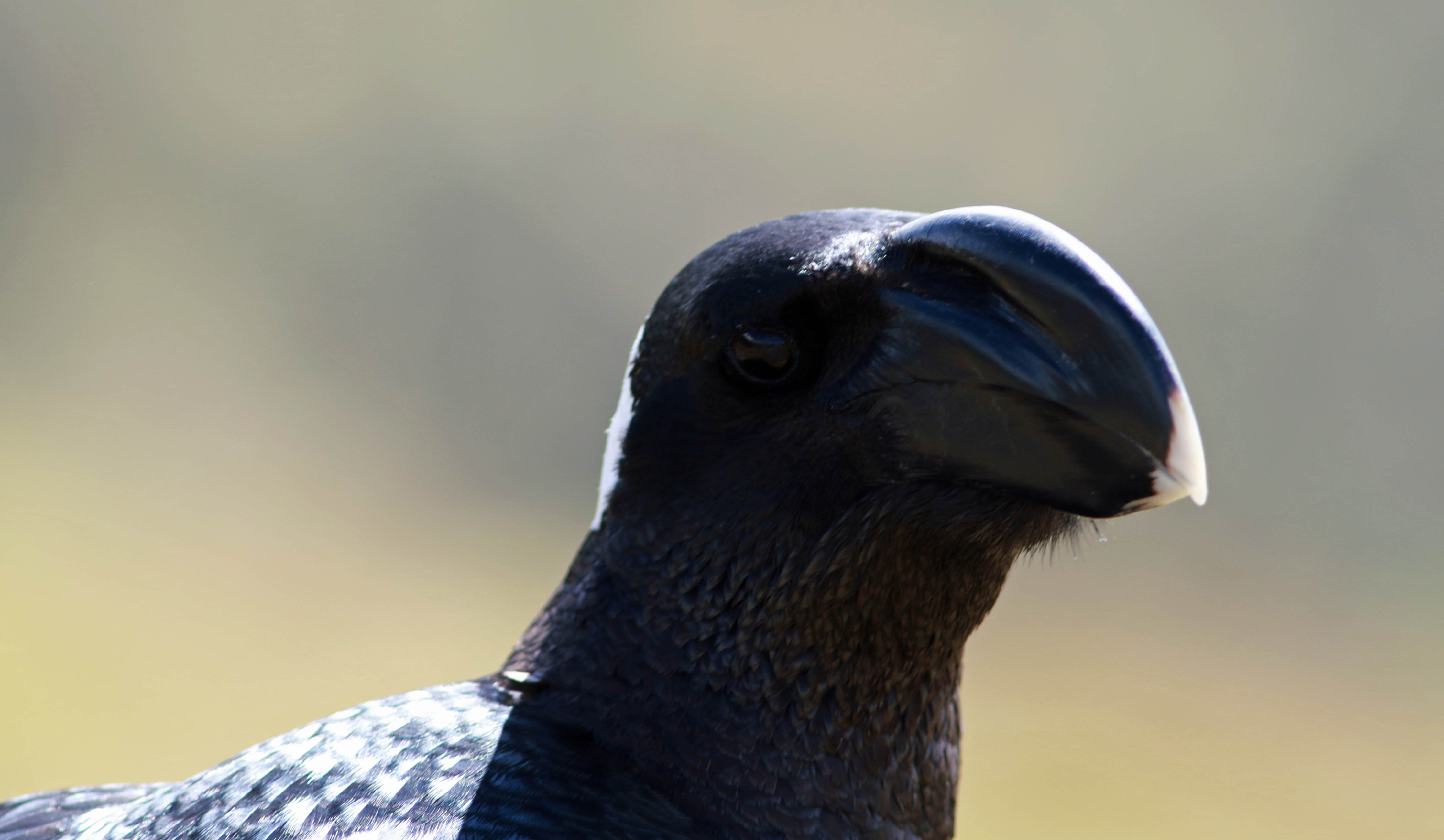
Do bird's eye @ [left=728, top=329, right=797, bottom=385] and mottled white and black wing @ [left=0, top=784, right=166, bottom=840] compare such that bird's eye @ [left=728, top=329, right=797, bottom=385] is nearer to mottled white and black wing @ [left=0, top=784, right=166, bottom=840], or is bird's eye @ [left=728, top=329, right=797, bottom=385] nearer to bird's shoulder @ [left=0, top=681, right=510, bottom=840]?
bird's shoulder @ [left=0, top=681, right=510, bottom=840]

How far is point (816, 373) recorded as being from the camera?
6.26 ft

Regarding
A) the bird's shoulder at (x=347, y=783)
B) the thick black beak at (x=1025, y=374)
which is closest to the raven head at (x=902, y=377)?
the thick black beak at (x=1025, y=374)

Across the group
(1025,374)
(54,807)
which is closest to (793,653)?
(1025,374)

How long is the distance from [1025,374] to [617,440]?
2.60 ft

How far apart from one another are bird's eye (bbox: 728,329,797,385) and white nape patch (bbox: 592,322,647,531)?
272 millimetres

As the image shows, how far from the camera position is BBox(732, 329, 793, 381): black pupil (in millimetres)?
1896

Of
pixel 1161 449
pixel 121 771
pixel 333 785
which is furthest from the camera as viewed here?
pixel 121 771

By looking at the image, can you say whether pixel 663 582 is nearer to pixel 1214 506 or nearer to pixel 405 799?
pixel 405 799

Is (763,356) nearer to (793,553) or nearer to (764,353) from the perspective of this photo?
(764,353)

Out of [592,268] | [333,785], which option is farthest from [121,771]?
[333,785]

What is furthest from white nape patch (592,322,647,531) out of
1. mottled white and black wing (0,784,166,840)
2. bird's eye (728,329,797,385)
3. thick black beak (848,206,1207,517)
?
mottled white and black wing (0,784,166,840)

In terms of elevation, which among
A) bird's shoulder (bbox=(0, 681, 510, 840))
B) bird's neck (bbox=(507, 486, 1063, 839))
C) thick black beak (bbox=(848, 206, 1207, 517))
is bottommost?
bird's shoulder (bbox=(0, 681, 510, 840))

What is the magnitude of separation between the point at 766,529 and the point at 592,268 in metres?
8.17

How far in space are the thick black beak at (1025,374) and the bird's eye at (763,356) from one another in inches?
5.2
